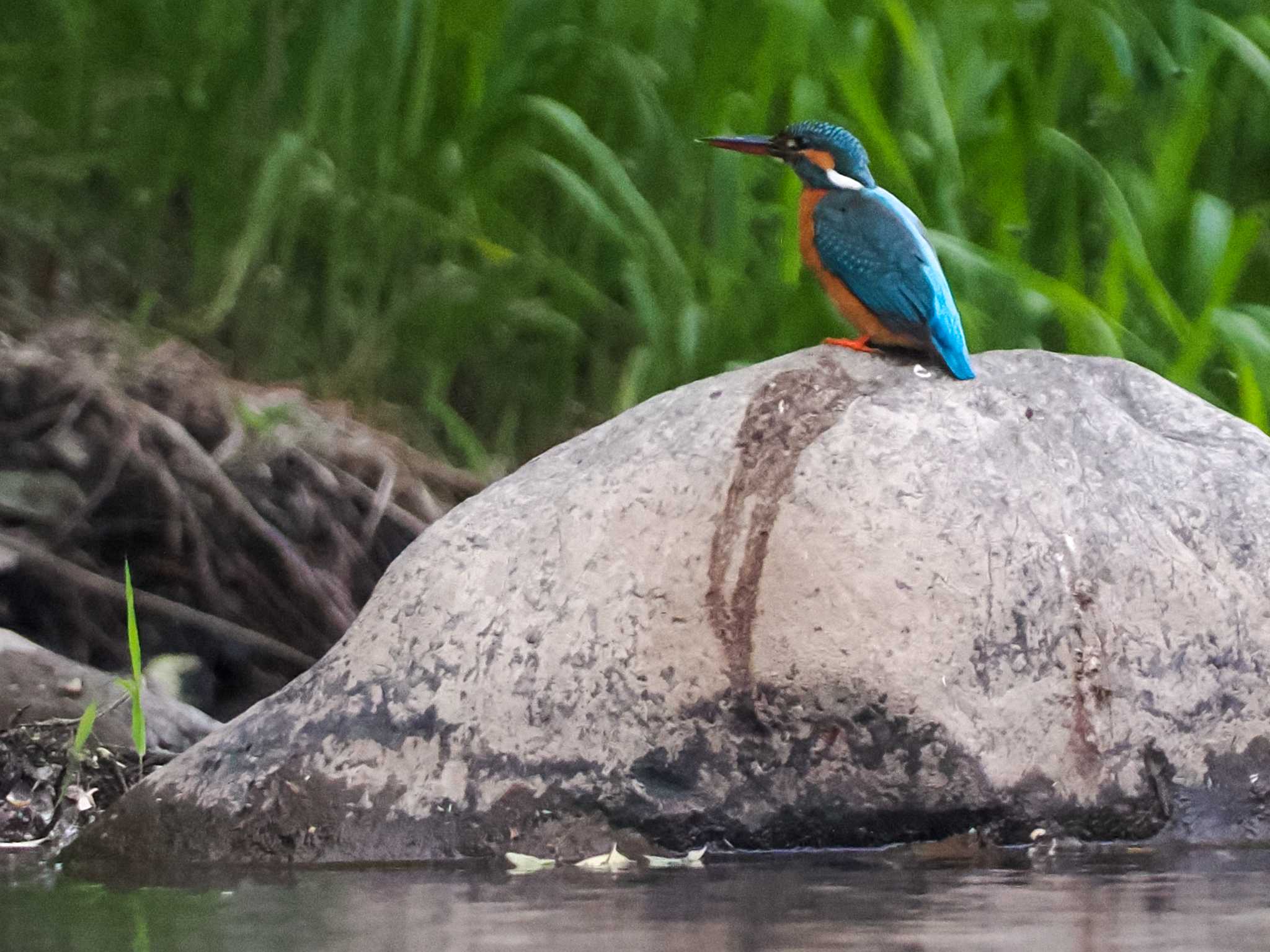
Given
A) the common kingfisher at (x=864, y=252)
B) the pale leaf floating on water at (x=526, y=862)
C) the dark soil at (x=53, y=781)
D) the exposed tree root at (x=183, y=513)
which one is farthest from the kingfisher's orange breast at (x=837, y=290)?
the dark soil at (x=53, y=781)

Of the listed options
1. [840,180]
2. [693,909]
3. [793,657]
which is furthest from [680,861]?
[840,180]

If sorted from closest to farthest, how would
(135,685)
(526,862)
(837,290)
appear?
(526,862) < (135,685) < (837,290)

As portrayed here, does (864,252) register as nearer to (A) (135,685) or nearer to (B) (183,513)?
(A) (135,685)

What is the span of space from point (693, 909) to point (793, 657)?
0.72 meters

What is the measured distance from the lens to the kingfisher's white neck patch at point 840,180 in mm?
3881

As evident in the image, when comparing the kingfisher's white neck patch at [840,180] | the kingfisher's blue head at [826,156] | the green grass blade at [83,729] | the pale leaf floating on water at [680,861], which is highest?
the kingfisher's blue head at [826,156]

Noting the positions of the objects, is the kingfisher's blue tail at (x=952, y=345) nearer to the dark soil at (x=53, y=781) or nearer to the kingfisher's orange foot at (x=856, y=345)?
the kingfisher's orange foot at (x=856, y=345)

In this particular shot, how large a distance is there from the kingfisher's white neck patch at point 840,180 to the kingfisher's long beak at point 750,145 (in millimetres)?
131

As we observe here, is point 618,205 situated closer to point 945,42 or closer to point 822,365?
point 945,42

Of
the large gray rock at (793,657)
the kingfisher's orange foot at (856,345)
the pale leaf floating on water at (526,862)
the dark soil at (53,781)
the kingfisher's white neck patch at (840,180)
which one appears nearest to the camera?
the pale leaf floating on water at (526,862)

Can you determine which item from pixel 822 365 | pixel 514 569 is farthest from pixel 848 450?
pixel 514 569

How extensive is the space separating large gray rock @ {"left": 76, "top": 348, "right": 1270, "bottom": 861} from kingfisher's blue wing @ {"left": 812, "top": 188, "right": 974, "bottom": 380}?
0.29ft

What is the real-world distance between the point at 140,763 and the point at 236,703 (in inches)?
30.5

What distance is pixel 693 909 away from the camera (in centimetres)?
271
